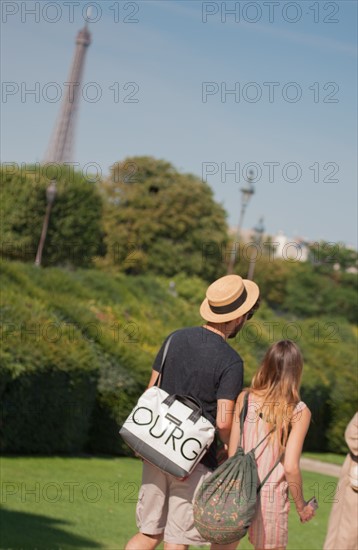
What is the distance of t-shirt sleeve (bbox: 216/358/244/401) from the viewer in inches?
224

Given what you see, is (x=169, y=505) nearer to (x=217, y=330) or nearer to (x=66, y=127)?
(x=217, y=330)

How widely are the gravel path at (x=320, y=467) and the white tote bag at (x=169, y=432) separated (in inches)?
698

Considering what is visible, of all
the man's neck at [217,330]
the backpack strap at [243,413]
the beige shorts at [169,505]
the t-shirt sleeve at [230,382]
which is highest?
the man's neck at [217,330]

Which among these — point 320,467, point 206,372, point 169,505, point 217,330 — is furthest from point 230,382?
point 320,467

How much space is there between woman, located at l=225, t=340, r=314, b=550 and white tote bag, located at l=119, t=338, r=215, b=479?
0.80 ft

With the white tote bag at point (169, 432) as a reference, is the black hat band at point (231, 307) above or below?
above

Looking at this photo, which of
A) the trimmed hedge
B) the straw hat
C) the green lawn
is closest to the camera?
the straw hat

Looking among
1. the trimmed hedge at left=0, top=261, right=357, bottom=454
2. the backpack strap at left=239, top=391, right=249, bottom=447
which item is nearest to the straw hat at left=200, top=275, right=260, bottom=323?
the backpack strap at left=239, top=391, right=249, bottom=447

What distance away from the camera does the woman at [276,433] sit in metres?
5.76

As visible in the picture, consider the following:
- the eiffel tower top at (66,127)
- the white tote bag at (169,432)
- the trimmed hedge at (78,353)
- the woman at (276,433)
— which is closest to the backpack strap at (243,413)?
the woman at (276,433)

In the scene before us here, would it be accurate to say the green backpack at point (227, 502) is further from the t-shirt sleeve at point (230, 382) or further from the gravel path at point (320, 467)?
the gravel path at point (320, 467)

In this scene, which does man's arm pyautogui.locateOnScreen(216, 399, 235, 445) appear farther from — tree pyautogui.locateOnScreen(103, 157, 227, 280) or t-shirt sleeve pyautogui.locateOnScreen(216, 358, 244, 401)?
tree pyautogui.locateOnScreen(103, 157, 227, 280)

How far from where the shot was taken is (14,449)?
16.5 m

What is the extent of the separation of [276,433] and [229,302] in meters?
0.75
